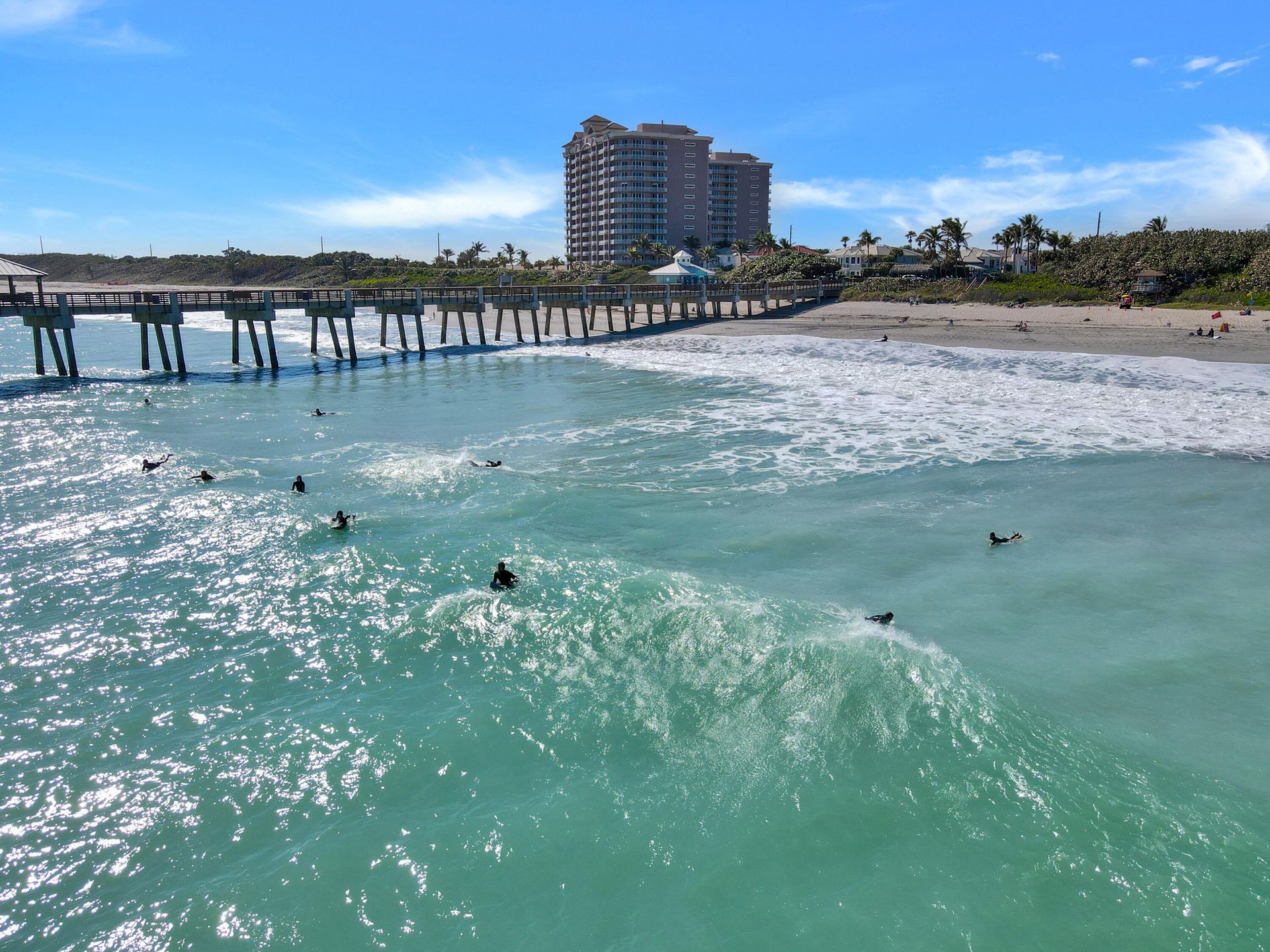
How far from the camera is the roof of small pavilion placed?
3919cm

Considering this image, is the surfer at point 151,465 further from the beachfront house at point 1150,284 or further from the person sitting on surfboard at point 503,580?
the beachfront house at point 1150,284

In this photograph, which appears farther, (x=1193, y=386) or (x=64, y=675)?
(x=1193, y=386)

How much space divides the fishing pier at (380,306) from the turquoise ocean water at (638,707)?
2360 cm

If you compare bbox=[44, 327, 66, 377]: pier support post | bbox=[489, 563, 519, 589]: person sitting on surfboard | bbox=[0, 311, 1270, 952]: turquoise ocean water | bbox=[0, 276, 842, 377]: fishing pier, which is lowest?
bbox=[0, 311, 1270, 952]: turquoise ocean water

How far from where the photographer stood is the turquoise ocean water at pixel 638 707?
7133 millimetres

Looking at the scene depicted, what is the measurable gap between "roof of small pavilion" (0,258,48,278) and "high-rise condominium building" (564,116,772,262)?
3621 inches

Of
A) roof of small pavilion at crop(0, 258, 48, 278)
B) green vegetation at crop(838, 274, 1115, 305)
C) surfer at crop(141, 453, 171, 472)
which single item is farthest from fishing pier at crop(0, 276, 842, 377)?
surfer at crop(141, 453, 171, 472)

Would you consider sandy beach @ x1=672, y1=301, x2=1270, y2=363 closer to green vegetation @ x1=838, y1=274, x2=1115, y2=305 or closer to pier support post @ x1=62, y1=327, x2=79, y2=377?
green vegetation @ x1=838, y1=274, x2=1115, y2=305

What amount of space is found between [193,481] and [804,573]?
51.1 feet

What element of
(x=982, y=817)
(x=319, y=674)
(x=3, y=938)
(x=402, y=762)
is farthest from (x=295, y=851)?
(x=982, y=817)

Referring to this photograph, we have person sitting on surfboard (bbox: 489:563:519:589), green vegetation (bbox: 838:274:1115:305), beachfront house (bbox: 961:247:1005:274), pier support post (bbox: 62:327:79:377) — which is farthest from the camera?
beachfront house (bbox: 961:247:1005:274)

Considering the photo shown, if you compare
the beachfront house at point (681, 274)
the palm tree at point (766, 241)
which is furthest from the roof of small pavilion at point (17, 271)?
the palm tree at point (766, 241)

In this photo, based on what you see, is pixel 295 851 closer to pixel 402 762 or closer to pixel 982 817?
pixel 402 762

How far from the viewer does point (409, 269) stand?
140 metres
